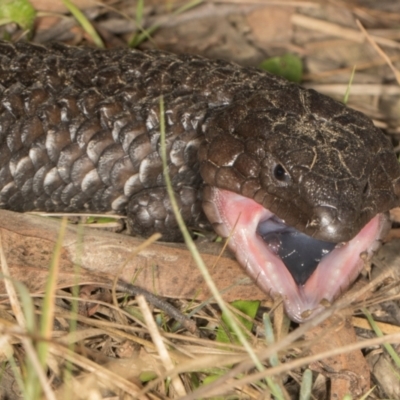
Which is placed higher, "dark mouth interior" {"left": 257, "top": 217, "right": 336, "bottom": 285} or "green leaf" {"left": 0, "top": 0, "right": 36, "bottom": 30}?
"green leaf" {"left": 0, "top": 0, "right": 36, "bottom": 30}

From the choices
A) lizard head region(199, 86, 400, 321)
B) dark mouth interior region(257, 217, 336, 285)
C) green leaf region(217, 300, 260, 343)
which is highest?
lizard head region(199, 86, 400, 321)

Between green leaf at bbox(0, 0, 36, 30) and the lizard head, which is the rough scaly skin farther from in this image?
green leaf at bbox(0, 0, 36, 30)

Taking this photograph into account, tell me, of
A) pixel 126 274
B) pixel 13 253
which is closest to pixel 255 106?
pixel 126 274

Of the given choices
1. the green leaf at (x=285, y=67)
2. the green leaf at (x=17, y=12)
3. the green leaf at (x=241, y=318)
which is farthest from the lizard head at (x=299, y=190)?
the green leaf at (x=17, y=12)

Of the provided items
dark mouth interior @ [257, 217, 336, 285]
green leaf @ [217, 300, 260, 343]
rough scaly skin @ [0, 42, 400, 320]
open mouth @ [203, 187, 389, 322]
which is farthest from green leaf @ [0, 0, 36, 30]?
green leaf @ [217, 300, 260, 343]

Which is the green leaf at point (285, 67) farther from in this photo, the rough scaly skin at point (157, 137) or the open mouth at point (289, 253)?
the open mouth at point (289, 253)

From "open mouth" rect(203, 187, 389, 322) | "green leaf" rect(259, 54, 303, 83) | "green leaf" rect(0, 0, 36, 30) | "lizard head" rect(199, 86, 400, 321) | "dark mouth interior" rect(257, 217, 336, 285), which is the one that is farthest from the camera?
"green leaf" rect(259, 54, 303, 83)

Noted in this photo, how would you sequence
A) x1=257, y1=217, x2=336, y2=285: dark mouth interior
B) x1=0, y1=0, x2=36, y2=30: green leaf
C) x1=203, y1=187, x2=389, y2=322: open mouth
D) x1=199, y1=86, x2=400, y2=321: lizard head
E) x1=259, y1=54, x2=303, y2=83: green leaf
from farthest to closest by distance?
x1=259, y1=54, x2=303, y2=83: green leaf → x1=0, y1=0, x2=36, y2=30: green leaf → x1=257, y1=217, x2=336, y2=285: dark mouth interior → x1=203, y1=187, x2=389, y2=322: open mouth → x1=199, y1=86, x2=400, y2=321: lizard head
